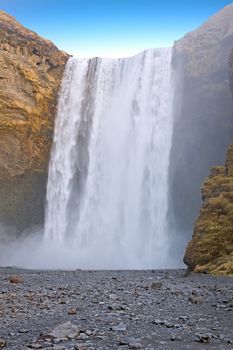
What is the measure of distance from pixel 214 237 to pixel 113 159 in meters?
16.0

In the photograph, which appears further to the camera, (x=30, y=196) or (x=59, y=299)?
(x=30, y=196)

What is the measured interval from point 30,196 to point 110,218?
6477 millimetres

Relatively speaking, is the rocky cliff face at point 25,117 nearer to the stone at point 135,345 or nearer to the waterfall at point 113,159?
the waterfall at point 113,159

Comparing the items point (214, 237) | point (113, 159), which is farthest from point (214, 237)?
point (113, 159)

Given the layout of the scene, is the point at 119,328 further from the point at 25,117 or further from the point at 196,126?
the point at 196,126

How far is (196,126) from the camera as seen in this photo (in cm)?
3145

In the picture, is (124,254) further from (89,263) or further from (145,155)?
(145,155)

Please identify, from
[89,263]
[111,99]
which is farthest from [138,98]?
[89,263]

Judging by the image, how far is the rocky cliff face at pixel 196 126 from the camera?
3055 centimetres

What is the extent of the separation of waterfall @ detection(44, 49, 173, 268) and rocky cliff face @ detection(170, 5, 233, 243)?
0.87 m

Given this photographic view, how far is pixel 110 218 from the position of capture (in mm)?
30531

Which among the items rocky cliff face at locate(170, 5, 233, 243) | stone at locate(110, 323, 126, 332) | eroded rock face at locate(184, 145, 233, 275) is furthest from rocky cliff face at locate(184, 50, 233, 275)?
rocky cliff face at locate(170, 5, 233, 243)

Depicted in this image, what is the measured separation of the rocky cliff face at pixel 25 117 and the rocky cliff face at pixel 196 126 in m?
9.50

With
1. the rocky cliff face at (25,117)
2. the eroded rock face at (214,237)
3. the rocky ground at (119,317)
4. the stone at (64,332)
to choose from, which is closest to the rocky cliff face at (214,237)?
the eroded rock face at (214,237)
